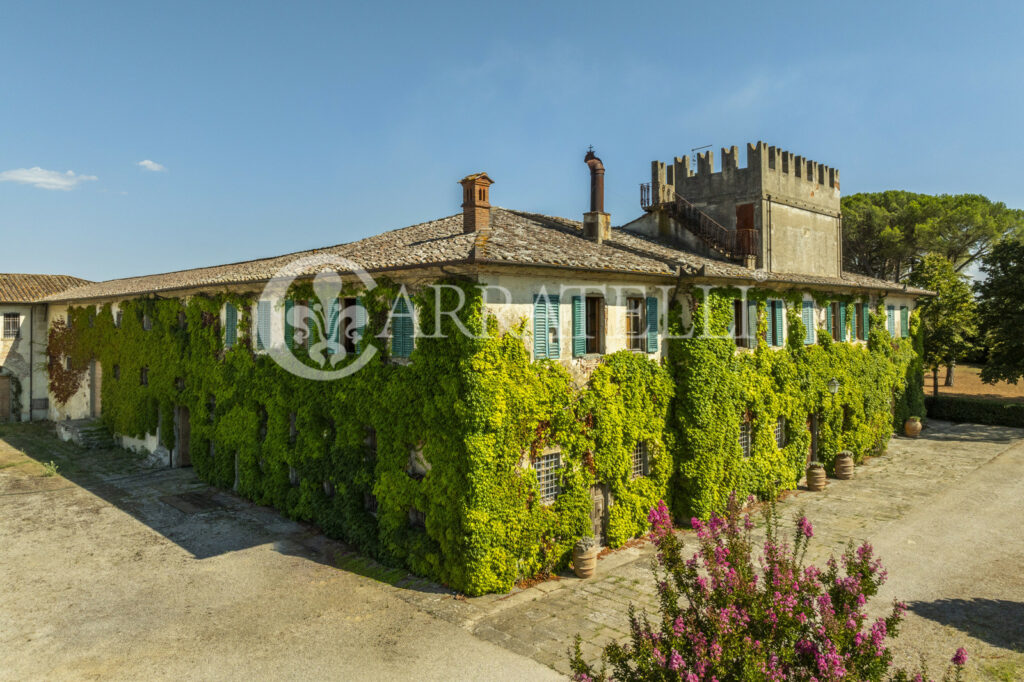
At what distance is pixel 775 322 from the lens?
851 inches

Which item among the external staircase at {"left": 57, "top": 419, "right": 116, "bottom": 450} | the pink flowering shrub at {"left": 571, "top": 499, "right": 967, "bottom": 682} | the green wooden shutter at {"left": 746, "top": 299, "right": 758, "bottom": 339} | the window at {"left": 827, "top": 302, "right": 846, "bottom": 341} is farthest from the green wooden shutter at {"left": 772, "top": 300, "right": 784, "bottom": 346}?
the external staircase at {"left": 57, "top": 419, "right": 116, "bottom": 450}

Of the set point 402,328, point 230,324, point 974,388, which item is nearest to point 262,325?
point 230,324

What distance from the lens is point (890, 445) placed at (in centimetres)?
2911

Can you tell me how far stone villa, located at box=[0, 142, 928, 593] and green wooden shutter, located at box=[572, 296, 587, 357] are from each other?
4 centimetres

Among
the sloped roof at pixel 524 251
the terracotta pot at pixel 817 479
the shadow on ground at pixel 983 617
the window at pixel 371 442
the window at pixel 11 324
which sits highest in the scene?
the sloped roof at pixel 524 251

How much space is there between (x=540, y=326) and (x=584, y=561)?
209 inches

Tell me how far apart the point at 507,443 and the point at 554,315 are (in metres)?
3.18

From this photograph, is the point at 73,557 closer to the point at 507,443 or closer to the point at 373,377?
the point at 373,377

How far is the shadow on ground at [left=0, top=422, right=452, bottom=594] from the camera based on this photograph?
15.9 m

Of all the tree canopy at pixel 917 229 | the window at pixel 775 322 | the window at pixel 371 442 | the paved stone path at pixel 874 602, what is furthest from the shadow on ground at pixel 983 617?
the tree canopy at pixel 917 229

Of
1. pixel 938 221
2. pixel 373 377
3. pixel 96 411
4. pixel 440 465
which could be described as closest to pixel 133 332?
pixel 96 411

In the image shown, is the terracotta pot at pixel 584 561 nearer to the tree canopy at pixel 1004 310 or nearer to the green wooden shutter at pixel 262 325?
the green wooden shutter at pixel 262 325

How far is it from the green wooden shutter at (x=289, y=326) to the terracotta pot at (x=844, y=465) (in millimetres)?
19252

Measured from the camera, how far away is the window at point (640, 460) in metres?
17.1
